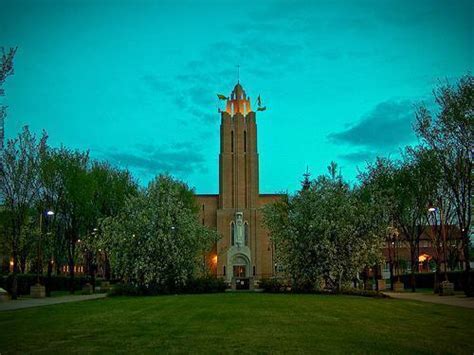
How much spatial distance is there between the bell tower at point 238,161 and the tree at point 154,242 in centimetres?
3888

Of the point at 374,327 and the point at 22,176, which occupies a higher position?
the point at 22,176

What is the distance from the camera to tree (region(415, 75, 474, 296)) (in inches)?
1155

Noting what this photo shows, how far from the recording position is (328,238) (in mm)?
31922

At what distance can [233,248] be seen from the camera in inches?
2682

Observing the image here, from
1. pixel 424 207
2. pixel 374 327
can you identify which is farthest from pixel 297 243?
pixel 374 327

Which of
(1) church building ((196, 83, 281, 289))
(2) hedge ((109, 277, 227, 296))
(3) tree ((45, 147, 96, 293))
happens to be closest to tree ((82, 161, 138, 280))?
(3) tree ((45, 147, 96, 293))

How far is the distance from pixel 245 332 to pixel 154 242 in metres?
22.5

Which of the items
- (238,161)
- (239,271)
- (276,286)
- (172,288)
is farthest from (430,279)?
(238,161)

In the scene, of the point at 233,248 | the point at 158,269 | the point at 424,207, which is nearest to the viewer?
the point at 158,269

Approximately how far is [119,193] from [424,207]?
28330 mm

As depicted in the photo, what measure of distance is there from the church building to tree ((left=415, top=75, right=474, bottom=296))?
1599 inches

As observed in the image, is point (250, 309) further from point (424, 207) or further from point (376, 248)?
point (424, 207)

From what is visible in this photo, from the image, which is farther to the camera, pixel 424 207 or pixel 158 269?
pixel 424 207

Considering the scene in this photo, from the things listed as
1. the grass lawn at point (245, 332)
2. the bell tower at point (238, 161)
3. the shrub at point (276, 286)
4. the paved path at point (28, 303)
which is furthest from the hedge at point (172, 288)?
the bell tower at point (238, 161)
